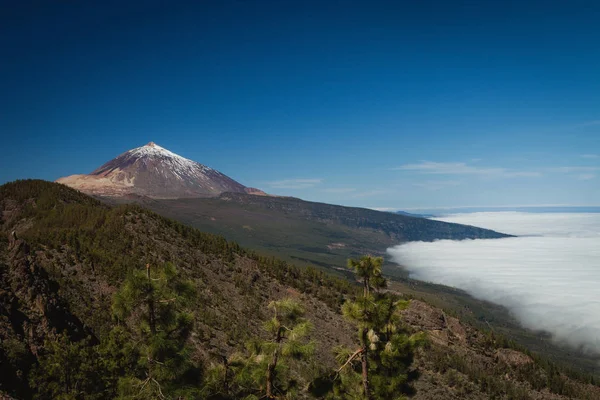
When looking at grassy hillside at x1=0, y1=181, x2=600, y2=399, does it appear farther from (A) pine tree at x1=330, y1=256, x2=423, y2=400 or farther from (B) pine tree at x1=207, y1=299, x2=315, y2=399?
(A) pine tree at x1=330, y1=256, x2=423, y2=400

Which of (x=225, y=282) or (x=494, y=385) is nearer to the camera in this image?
(x=494, y=385)

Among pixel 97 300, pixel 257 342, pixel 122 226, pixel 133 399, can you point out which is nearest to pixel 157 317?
pixel 133 399

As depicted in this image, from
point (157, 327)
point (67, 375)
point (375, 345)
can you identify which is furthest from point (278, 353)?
point (67, 375)

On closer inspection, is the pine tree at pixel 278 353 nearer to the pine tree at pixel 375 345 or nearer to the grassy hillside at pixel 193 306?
the pine tree at pixel 375 345

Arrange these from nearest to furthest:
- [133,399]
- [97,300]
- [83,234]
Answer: [133,399] < [97,300] < [83,234]

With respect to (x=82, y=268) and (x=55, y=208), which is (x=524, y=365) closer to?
(x=82, y=268)

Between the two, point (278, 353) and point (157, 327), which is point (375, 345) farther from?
point (157, 327)
